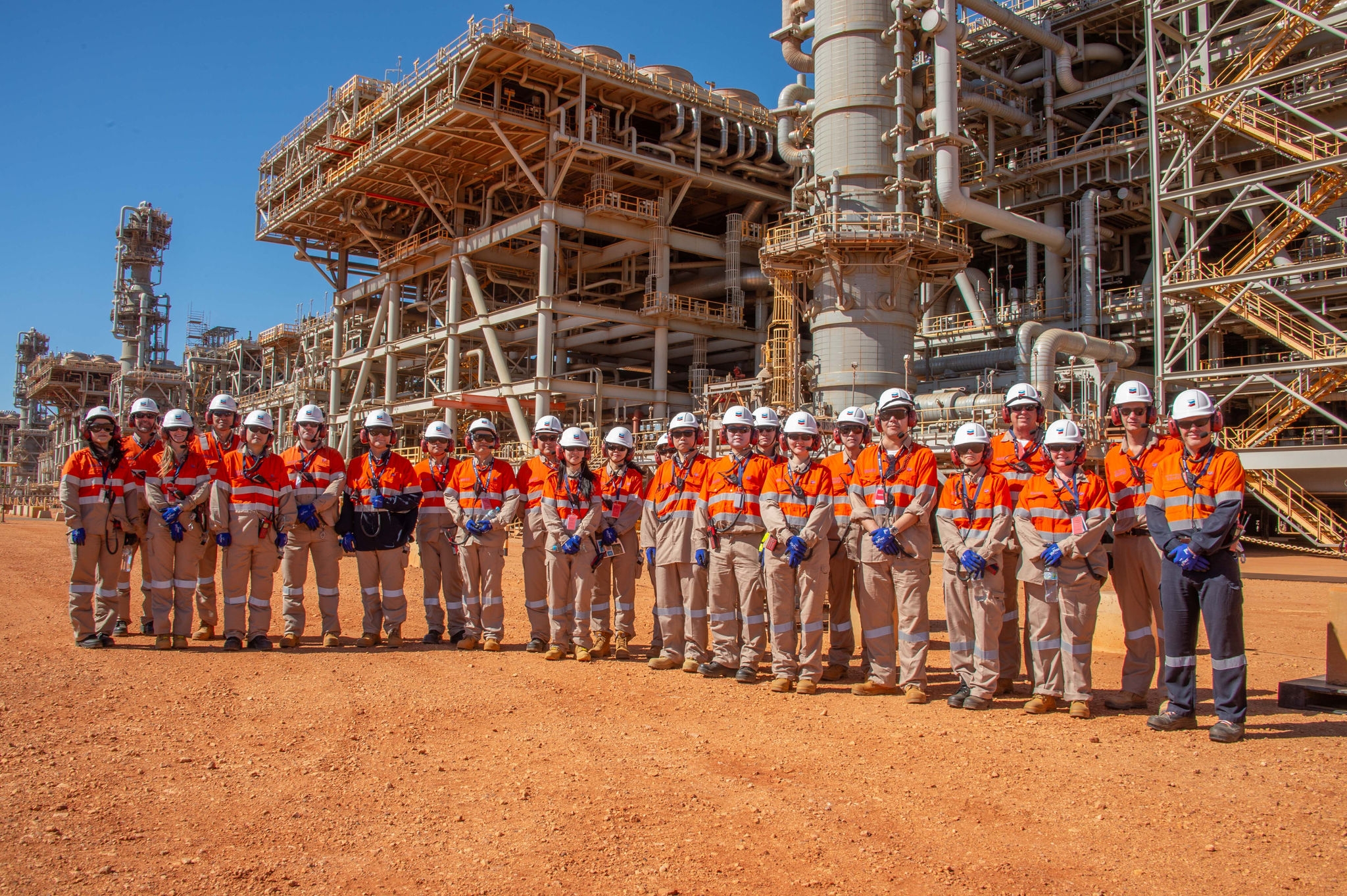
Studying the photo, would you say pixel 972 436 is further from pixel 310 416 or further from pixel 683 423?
pixel 310 416

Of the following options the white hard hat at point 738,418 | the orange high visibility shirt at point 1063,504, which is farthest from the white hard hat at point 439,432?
the orange high visibility shirt at point 1063,504

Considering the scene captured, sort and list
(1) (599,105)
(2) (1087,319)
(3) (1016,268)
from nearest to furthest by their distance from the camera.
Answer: (2) (1087,319)
(1) (599,105)
(3) (1016,268)

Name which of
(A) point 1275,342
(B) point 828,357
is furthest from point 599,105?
(A) point 1275,342

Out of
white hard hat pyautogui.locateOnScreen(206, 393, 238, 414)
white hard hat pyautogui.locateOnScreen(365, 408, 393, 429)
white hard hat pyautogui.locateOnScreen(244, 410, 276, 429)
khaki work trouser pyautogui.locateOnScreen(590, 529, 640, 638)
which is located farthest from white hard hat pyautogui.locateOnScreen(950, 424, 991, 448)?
white hard hat pyautogui.locateOnScreen(206, 393, 238, 414)

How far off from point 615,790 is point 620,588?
4.17 meters

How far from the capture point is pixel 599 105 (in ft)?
104

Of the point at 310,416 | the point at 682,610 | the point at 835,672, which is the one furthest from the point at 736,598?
the point at 310,416

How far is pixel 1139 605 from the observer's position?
6934 millimetres

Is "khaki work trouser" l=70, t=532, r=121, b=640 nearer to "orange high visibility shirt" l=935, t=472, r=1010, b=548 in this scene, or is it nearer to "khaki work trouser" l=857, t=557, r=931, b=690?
"khaki work trouser" l=857, t=557, r=931, b=690

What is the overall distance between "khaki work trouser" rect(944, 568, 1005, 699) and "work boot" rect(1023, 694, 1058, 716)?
0.27 meters

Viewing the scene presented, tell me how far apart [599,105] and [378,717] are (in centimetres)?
2859

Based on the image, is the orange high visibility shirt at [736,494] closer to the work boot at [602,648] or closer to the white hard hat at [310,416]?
the work boot at [602,648]

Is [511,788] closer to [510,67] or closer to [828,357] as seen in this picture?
[828,357]

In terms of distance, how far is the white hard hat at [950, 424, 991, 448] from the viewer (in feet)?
23.4
